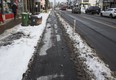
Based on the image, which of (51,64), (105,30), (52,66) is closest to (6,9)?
(105,30)

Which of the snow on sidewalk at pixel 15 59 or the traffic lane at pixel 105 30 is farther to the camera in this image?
the traffic lane at pixel 105 30

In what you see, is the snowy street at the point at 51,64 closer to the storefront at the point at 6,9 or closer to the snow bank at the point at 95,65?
the snow bank at the point at 95,65

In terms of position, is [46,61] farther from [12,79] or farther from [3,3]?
[3,3]

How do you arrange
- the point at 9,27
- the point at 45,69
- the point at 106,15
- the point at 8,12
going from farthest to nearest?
the point at 106,15, the point at 8,12, the point at 9,27, the point at 45,69

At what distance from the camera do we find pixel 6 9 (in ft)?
71.2

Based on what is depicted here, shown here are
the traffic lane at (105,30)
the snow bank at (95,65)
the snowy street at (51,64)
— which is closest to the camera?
the snow bank at (95,65)

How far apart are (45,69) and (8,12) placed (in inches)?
605

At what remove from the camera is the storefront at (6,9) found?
19808 millimetres

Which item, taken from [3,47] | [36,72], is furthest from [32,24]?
[36,72]

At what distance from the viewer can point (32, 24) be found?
2281cm

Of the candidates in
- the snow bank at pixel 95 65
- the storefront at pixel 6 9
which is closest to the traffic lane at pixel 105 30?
the snow bank at pixel 95 65

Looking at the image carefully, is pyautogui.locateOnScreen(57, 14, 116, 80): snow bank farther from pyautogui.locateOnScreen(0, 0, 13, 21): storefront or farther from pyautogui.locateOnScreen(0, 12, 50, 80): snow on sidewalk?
pyautogui.locateOnScreen(0, 0, 13, 21): storefront

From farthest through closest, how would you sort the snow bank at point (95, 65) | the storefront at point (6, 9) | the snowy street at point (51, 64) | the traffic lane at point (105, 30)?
1. the storefront at point (6, 9)
2. the traffic lane at point (105, 30)
3. the snowy street at point (51, 64)
4. the snow bank at point (95, 65)

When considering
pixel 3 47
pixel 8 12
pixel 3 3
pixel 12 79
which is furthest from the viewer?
pixel 8 12
